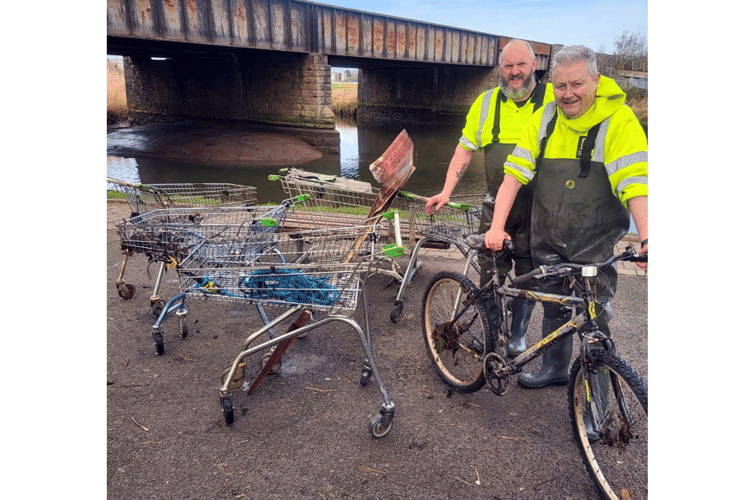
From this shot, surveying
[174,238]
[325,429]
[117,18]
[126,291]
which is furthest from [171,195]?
[117,18]

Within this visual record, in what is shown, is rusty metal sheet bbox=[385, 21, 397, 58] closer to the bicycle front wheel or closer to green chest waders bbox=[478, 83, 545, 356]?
green chest waders bbox=[478, 83, 545, 356]

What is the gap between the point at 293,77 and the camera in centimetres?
2445

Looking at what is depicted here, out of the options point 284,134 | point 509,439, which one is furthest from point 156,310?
point 284,134

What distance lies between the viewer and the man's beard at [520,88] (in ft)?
11.6

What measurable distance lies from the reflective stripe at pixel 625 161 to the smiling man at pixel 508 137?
2.79 feet

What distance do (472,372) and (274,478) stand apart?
1.57 metres

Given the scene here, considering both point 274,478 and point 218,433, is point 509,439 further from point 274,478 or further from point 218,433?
point 218,433

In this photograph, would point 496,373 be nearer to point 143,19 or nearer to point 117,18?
point 117,18

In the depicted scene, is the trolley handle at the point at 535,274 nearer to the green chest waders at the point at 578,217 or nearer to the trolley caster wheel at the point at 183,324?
the green chest waders at the point at 578,217

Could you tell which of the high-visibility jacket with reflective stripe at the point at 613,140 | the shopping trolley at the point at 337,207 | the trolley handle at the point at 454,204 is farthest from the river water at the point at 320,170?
the high-visibility jacket with reflective stripe at the point at 613,140

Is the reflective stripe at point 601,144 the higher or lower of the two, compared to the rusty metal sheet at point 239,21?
lower

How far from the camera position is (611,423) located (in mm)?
2557
